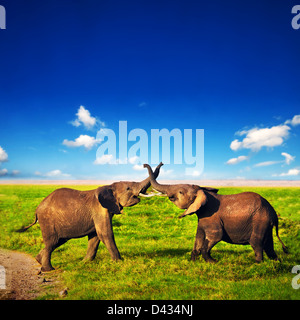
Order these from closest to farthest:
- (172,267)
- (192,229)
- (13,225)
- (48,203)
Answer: (172,267) < (48,203) < (192,229) < (13,225)

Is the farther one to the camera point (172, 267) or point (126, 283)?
point (172, 267)

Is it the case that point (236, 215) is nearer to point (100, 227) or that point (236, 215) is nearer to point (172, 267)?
point (172, 267)

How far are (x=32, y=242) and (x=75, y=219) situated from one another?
7377mm

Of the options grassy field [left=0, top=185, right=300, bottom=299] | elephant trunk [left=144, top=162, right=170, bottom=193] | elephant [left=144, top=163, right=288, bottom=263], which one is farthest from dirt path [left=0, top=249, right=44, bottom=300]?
elephant [left=144, top=163, right=288, bottom=263]

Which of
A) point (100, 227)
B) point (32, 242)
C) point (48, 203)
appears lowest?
point (32, 242)

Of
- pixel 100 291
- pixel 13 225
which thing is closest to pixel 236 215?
pixel 100 291

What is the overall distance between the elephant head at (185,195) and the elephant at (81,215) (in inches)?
31.0

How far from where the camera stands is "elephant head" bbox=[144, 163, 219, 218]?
9930 mm

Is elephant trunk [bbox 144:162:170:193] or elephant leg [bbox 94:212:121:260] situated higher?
elephant trunk [bbox 144:162:170:193]

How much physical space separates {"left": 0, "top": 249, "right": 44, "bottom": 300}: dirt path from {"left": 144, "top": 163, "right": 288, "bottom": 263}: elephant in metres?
5.50

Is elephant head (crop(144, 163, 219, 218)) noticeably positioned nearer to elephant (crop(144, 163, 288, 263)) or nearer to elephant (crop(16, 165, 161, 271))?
elephant (crop(144, 163, 288, 263))

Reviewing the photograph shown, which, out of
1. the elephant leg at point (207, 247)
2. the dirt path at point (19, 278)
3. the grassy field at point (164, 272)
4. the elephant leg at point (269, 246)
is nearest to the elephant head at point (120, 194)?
the grassy field at point (164, 272)

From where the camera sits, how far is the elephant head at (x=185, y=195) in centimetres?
993
